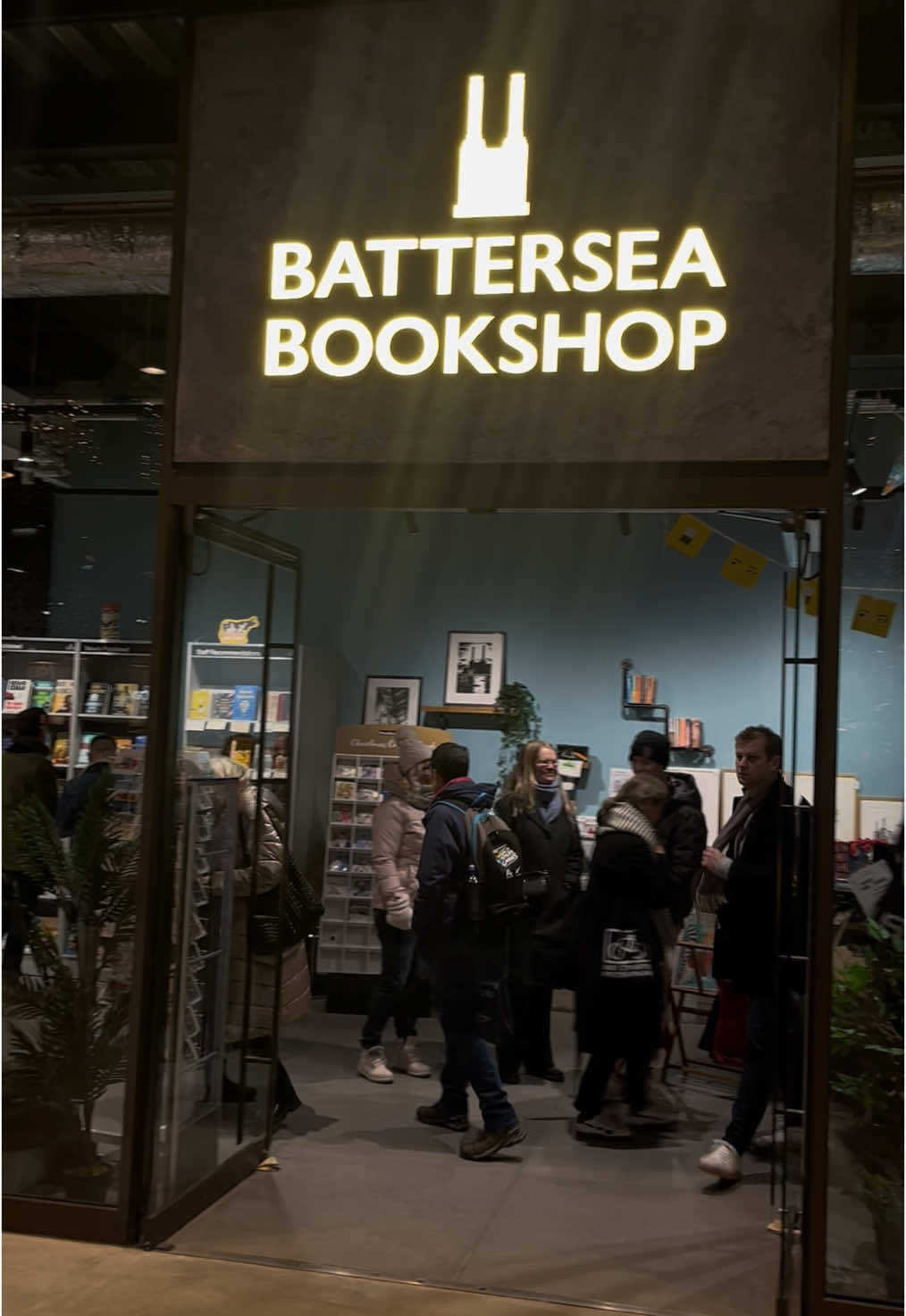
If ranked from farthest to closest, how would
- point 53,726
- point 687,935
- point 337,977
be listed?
point 53,726, point 337,977, point 687,935

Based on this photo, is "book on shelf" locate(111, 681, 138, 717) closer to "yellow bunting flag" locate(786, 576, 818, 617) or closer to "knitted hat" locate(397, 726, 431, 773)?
"knitted hat" locate(397, 726, 431, 773)

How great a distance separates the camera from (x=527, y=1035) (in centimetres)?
649

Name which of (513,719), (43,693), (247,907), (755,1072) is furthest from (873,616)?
(43,693)

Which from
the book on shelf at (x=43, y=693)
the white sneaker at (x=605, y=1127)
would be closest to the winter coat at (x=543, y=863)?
the white sneaker at (x=605, y=1127)

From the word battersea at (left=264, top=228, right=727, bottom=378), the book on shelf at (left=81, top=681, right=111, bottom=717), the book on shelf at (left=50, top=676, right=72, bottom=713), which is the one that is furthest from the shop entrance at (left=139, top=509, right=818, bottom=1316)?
the book on shelf at (left=50, top=676, right=72, bottom=713)

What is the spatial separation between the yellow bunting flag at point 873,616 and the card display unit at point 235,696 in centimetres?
206

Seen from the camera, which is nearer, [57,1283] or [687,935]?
[57,1283]

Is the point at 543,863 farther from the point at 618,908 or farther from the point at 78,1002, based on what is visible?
the point at 78,1002

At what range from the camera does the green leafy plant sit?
917 centimetres

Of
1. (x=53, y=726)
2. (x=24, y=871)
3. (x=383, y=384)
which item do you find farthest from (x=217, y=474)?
(x=53, y=726)

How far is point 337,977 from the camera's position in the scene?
8195mm

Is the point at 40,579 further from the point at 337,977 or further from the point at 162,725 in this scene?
the point at 162,725

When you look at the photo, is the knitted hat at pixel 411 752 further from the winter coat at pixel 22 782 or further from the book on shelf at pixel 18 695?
the book on shelf at pixel 18 695

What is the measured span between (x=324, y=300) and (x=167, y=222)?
2163mm
